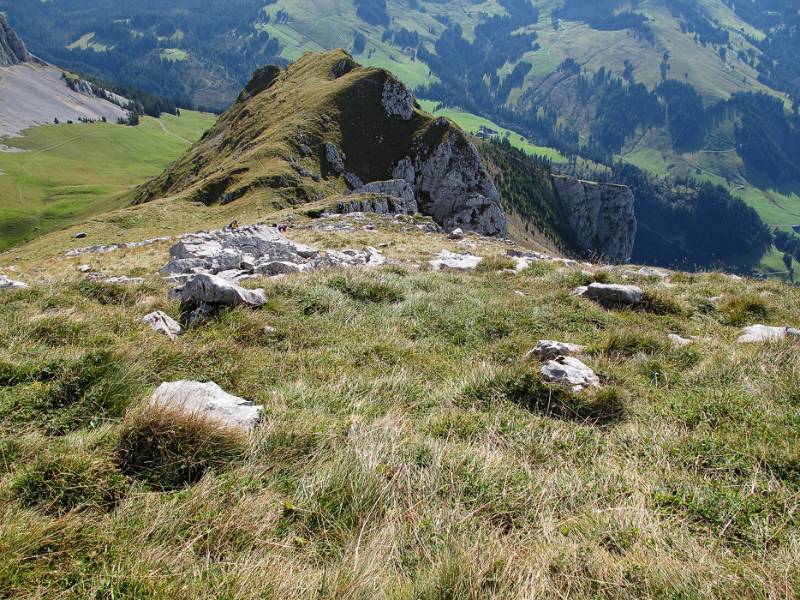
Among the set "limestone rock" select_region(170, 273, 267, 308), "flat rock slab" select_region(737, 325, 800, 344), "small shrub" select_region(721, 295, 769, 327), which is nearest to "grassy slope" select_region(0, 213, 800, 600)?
"limestone rock" select_region(170, 273, 267, 308)

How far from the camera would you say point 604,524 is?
128 inches

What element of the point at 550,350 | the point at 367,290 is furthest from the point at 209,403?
the point at 367,290

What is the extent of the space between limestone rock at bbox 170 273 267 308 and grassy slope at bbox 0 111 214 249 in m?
124

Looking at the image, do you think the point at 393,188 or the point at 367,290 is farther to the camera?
the point at 393,188

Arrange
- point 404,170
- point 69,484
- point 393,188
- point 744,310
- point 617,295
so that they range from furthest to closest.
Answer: point 404,170
point 393,188
point 617,295
point 744,310
point 69,484

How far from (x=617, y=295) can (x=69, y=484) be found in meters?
10.5

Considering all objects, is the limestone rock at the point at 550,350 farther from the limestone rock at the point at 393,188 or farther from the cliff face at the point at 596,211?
the cliff face at the point at 596,211

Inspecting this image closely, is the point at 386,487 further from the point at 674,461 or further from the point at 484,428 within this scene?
the point at 674,461

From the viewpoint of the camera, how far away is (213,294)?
320 inches

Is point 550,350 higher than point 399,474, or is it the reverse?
point 399,474

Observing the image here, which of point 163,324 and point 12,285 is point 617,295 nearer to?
point 163,324

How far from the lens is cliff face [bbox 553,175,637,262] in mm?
189750

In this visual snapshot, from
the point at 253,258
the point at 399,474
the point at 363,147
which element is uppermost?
the point at 399,474

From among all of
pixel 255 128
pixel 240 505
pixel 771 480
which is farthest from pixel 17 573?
pixel 255 128
